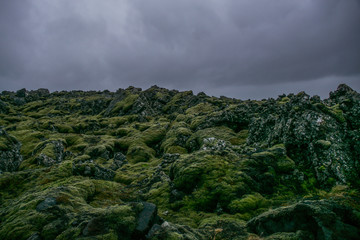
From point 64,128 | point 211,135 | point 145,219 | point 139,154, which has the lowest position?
point 145,219

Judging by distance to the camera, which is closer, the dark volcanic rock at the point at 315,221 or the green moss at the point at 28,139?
the dark volcanic rock at the point at 315,221

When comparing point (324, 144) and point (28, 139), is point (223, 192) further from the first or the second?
point (28, 139)

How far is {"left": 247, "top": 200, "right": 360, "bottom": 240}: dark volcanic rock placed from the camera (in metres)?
8.36

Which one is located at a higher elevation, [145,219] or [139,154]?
[139,154]

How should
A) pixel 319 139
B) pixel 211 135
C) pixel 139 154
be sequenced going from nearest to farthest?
1. pixel 319 139
2. pixel 211 135
3. pixel 139 154

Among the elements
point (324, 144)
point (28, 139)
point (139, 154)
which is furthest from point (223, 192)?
point (28, 139)

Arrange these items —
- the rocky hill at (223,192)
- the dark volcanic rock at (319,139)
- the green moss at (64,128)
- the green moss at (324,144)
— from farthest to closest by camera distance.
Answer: the green moss at (64,128)
the green moss at (324,144)
the dark volcanic rock at (319,139)
the rocky hill at (223,192)

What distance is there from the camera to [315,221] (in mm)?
8984

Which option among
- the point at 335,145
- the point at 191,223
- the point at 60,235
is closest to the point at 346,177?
the point at 335,145

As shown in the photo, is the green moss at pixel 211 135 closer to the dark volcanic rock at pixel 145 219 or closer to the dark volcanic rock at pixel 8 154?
the dark volcanic rock at pixel 145 219

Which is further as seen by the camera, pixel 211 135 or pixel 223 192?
pixel 211 135

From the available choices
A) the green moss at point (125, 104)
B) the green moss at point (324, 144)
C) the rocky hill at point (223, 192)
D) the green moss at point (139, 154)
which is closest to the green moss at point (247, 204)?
the rocky hill at point (223, 192)

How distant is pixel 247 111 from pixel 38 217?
4693cm

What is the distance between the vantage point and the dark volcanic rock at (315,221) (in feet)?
27.4
